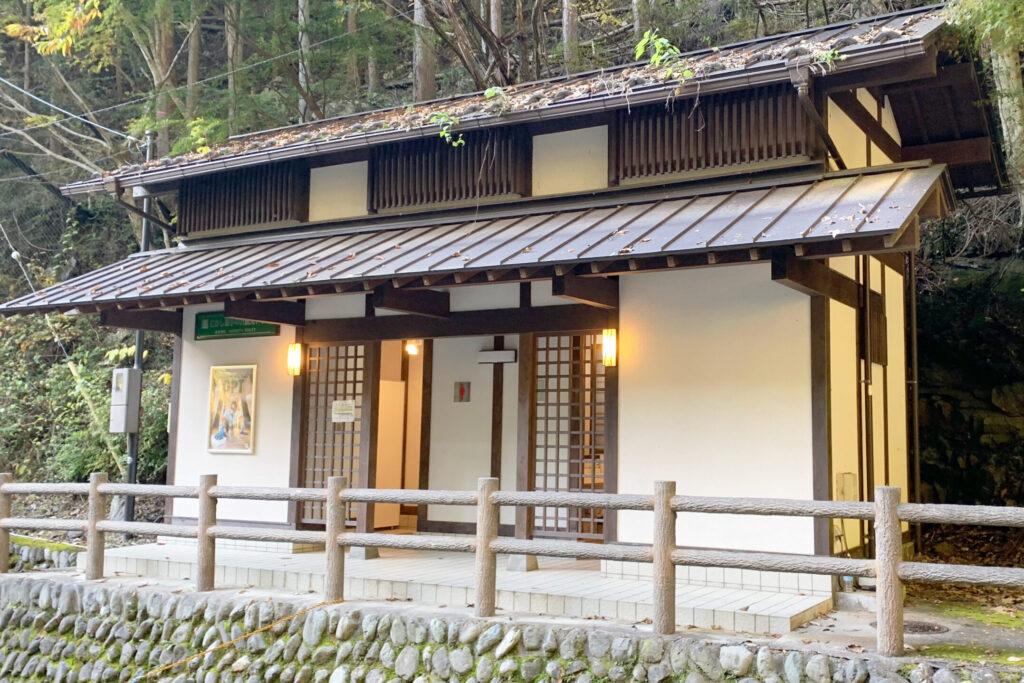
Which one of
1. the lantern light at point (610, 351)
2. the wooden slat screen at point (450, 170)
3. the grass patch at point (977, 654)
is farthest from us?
the wooden slat screen at point (450, 170)

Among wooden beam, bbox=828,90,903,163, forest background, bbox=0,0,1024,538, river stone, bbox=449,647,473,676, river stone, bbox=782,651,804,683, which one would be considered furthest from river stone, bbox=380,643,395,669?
forest background, bbox=0,0,1024,538

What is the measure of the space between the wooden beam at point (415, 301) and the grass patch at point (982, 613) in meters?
5.29

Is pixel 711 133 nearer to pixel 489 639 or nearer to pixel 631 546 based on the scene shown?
pixel 631 546

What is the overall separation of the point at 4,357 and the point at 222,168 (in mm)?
10049

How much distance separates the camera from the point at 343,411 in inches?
402

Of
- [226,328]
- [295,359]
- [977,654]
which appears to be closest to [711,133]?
[977,654]

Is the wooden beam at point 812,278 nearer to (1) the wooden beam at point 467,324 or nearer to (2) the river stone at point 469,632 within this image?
(1) the wooden beam at point 467,324

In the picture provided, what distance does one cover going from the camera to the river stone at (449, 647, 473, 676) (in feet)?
20.5

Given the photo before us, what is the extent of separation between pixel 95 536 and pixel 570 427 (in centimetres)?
475

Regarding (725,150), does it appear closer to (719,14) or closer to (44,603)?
(44,603)

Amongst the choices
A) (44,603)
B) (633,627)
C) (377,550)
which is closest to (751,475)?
(633,627)

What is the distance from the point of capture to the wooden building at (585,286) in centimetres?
750

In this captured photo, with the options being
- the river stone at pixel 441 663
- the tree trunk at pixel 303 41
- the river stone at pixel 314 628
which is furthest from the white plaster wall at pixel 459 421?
the tree trunk at pixel 303 41

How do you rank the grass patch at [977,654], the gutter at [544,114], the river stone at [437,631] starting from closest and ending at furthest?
1. the grass patch at [977,654]
2. the river stone at [437,631]
3. the gutter at [544,114]
